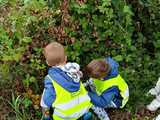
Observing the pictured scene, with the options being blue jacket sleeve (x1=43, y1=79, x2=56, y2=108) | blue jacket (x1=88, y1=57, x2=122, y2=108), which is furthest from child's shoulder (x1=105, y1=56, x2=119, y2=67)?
blue jacket sleeve (x1=43, y1=79, x2=56, y2=108)

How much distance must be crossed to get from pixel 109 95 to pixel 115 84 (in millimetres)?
158

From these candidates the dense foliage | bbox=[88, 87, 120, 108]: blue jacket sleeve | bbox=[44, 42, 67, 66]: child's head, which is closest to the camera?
bbox=[44, 42, 67, 66]: child's head

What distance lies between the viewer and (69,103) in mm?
5465

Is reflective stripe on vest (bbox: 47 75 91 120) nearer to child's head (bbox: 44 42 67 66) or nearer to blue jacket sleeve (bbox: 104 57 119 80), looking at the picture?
child's head (bbox: 44 42 67 66)

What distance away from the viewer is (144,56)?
6.36m

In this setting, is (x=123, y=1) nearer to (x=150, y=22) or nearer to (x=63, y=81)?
(x=150, y=22)

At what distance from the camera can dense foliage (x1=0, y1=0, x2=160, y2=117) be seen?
5.68 metres

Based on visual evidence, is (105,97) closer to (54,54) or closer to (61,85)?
(61,85)

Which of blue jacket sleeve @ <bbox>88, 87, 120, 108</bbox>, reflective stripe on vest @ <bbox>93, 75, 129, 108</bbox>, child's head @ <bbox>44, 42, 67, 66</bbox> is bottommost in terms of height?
blue jacket sleeve @ <bbox>88, 87, 120, 108</bbox>

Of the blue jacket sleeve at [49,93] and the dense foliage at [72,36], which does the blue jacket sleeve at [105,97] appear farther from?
the blue jacket sleeve at [49,93]

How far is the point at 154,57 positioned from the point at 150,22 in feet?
1.54

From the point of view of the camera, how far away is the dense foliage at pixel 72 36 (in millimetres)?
5684

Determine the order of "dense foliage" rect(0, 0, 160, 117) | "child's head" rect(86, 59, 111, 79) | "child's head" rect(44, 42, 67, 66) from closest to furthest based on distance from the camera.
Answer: "child's head" rect(44, 42, 67, 66) → "child's head" rect(86, 59, 111, 79) → "dense foliage" rect(0, 0, 160, 117)

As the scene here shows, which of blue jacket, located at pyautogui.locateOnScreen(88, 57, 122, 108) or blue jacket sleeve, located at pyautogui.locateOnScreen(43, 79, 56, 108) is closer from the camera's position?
blue jacket sleeve, located at pyautogui.locateOnScreen(43, 79, 56, 108)
